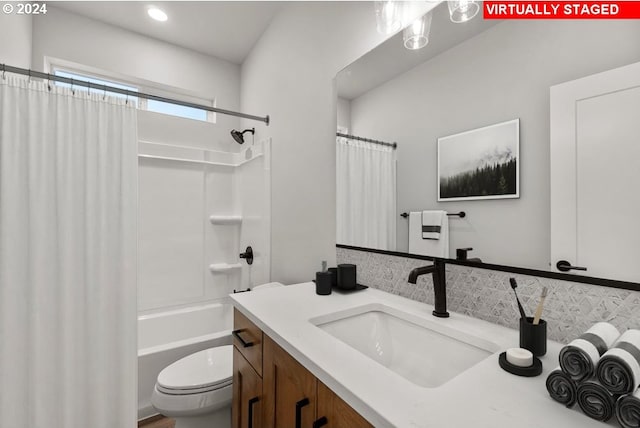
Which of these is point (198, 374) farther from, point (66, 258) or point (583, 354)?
point (583, 354)

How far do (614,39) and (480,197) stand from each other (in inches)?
18.4

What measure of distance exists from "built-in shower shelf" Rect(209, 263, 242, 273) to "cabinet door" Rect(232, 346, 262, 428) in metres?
1.48

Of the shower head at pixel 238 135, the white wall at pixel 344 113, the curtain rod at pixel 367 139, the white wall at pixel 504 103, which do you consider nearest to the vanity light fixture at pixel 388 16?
the white wall at pixel 504 103

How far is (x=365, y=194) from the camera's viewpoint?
136 cm

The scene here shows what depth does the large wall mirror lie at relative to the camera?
64 centimetres

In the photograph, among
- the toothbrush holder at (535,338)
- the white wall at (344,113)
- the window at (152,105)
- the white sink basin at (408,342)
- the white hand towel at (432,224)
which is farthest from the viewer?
the window at (152,105)

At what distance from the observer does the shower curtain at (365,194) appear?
4.09 feet

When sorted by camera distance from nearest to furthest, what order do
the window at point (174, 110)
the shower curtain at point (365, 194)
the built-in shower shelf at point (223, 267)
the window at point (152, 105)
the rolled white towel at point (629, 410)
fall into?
the rolled white towel at point (629, 410) < the shower curtain at point (365, 194) < the window at point (152, 105) < the window at point (174, 110) < the built-in shower shelf at point (223, 267)

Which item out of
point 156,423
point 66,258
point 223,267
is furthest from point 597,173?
point 223,267

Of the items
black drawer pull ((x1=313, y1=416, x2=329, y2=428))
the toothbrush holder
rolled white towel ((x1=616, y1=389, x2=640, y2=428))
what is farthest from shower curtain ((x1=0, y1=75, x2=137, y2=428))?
Result: rolled white towel ((x1=616, y1=389, x2=640, y2=428))

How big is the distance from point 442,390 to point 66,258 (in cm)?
175

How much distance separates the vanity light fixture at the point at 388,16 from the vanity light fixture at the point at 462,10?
0.23 metres

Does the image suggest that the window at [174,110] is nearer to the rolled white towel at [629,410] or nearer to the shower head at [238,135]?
the shower head at [238,135]

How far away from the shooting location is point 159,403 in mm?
1300
